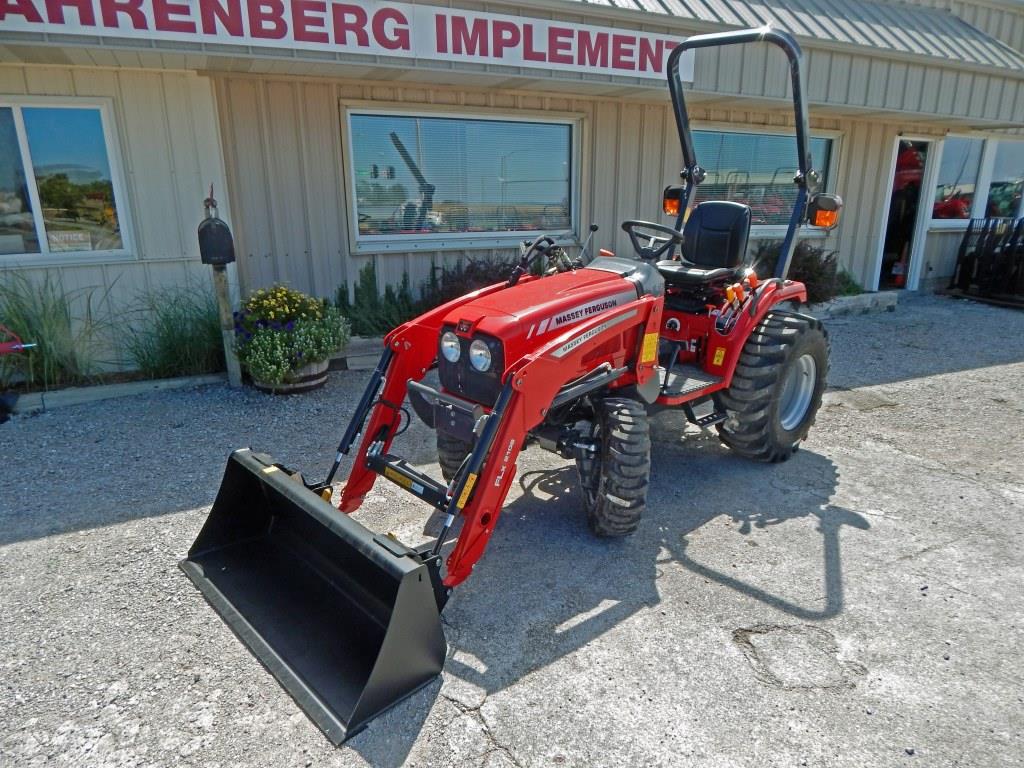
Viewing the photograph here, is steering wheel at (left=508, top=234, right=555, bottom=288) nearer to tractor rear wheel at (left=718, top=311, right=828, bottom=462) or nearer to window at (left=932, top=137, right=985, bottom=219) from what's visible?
tractor rear wheel at (left=718, top=311, right=828, bottom=462)

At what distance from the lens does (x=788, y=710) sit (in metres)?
2.29

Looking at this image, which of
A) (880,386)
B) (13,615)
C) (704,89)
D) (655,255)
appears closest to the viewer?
(13,615)

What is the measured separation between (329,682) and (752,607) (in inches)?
68.3

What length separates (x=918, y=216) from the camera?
1017 cm

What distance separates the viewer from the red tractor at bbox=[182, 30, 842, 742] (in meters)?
2.32

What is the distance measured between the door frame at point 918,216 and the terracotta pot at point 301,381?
27.6ft

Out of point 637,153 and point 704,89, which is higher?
point 704,89

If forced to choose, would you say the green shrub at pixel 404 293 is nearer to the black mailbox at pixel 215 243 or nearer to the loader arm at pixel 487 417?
the black mailbox at pixel 215 243

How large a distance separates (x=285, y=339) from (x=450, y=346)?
8.85ft

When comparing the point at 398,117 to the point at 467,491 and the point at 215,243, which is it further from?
the point at 467,491

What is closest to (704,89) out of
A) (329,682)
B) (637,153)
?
(637,153)

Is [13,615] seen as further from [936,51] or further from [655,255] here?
[936,51]

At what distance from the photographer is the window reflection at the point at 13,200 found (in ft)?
17.0

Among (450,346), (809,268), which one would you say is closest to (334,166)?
(450,346)
